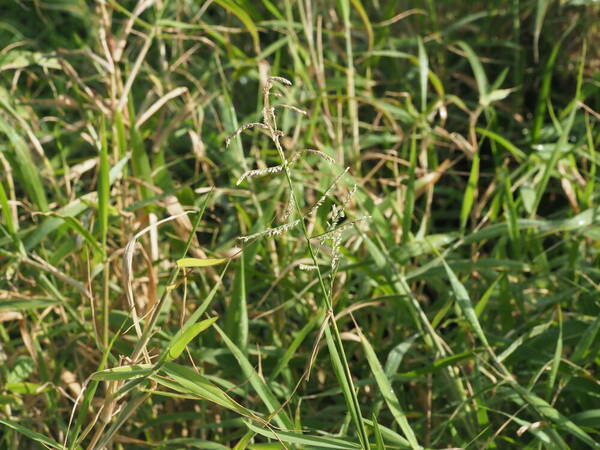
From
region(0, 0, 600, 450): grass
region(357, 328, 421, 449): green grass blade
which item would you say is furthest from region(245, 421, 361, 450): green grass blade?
region(357, 328, 421, 449): green grass blade

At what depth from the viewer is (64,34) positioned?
7.59ft

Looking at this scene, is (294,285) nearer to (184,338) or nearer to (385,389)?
(385,389)

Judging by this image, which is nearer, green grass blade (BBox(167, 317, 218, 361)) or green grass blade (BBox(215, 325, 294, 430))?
green grass blade (BBox(167, 317, 218, 361))

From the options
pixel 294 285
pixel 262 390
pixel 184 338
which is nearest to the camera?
pixel 184 338

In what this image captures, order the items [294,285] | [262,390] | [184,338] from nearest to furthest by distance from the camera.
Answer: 1. [184,338]
2. [262,390]
3. [294,285]

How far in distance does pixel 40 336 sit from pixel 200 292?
0.28 meters

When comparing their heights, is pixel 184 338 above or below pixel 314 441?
above

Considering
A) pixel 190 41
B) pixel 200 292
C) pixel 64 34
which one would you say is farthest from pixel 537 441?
pixel 64 34

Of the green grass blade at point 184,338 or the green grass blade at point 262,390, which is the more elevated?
the green grass blade at point 184,338

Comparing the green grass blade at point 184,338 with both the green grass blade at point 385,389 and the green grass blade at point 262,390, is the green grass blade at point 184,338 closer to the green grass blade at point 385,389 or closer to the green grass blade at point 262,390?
the green grass blade at point 262,390

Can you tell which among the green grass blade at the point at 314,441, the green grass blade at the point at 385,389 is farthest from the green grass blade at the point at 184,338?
the green grass blade at the point at 385,389

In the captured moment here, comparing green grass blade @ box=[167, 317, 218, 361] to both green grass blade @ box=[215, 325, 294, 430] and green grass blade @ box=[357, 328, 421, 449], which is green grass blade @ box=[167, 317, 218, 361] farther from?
green grass blade @ box=[357, 328, 421, 449]

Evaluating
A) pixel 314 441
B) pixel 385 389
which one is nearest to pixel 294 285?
pixel 385 389

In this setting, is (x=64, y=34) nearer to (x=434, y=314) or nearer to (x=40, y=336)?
(x=40, y=336)
